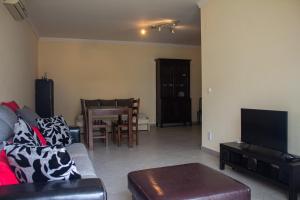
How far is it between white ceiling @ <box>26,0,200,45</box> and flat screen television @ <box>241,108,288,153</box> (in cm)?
247

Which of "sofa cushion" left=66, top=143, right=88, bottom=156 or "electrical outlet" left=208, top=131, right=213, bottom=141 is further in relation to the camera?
"electrical outlet" left=208, top=131, right=213, bottom=141

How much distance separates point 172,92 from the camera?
27.7 ft

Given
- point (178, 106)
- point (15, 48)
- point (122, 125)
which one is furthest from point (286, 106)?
point (178, 106)

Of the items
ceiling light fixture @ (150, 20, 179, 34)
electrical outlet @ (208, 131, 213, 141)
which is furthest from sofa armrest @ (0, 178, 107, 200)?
ceiling light fixture @ (150, 20, 179, 34)

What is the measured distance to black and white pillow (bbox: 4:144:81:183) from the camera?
1518 mm

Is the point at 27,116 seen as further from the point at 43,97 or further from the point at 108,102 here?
the point at 108,102

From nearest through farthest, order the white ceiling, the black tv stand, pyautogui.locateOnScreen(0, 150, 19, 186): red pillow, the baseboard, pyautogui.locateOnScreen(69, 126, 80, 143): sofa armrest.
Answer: pyautogui.locateOnScreen(0, 150, 19, 186): red pillow → the black tv stand → pyautogui.locateOnScreen(69, 126, 80, 143): sofa armrest → the baseboard → the white ceiling

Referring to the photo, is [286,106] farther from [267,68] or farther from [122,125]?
[122,125]

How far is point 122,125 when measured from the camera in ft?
18.2

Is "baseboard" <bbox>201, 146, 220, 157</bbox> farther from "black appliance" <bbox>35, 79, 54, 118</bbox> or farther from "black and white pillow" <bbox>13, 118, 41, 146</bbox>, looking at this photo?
"black appliance" <bbox>35, 79, 54, 118</bbox>

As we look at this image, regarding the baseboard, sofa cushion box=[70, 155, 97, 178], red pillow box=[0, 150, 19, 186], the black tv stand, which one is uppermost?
red pillow box=[0, 150, 19, 186]

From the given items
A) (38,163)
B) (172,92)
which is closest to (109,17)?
(172,92)

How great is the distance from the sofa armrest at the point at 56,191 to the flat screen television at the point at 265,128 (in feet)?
7.41

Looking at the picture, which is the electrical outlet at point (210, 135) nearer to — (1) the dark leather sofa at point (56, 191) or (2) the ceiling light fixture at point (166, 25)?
(2) the ceiling light fixture at point (166, 25)
